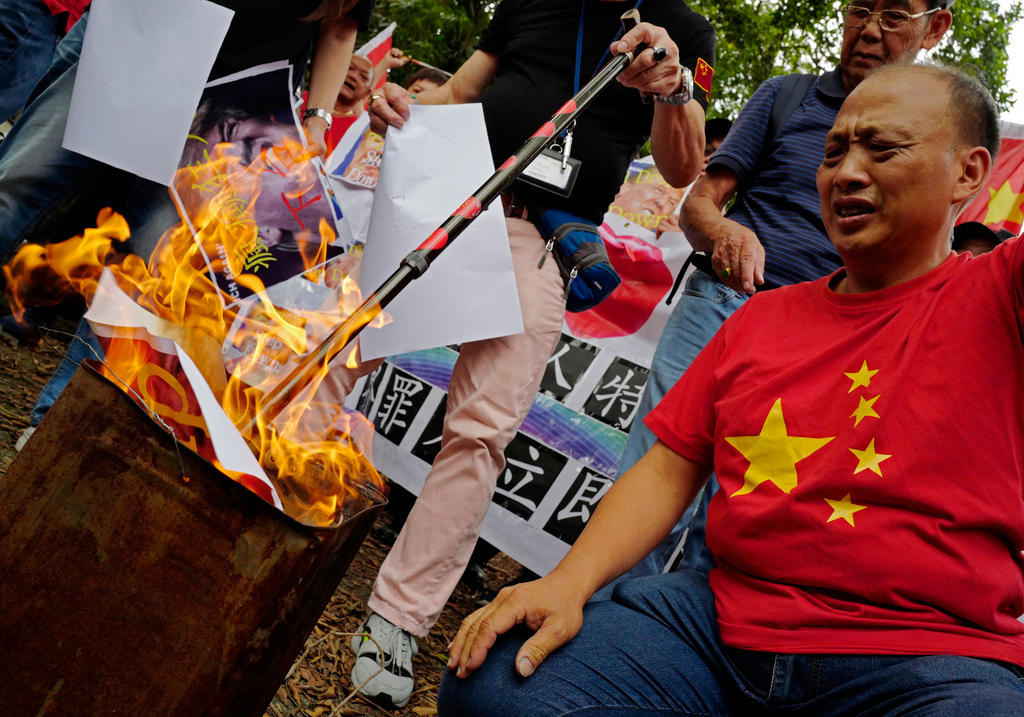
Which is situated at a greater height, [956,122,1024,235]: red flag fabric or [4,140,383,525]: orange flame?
[956,122,1024,235]: red flag fabric

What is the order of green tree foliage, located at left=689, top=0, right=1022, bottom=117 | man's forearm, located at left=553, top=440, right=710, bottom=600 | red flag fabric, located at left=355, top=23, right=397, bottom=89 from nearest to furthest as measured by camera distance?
man's forearm, located at left=553, top=440, right=710, bottom=600 → red flag fabric, located at left=355, top=23, right=397, bottom=89 → green tree foliage, located at left=689, top=0, right=1022, bottom=117

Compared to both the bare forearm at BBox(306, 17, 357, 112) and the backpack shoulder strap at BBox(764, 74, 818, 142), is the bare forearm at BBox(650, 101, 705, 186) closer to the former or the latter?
the backpack shoulder strap at BBox(764, 74, 818, 142)

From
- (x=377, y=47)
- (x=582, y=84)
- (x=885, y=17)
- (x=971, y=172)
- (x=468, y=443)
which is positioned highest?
(x=885, y=17)

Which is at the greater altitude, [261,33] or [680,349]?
[261,33]

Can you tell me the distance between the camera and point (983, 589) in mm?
1386

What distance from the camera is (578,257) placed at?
2.85 m

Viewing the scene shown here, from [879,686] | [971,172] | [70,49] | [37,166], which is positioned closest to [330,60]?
[70,49]

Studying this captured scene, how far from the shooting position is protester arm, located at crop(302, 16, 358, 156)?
3.14 meters

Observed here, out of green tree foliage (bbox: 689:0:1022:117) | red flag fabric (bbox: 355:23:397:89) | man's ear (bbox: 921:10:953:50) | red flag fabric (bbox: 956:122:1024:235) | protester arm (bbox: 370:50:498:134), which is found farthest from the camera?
green tree foliage (bbox: 689:0:1022:117)

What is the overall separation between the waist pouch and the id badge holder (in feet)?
0.37

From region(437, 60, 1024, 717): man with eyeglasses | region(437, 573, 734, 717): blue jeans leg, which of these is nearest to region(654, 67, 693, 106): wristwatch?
region(437, 60, 1024, 717): man with eyeglasses

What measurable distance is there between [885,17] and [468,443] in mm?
2140

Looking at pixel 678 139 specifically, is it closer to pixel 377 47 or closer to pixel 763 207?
pixel 763 207

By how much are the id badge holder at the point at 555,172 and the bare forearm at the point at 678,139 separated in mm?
293
